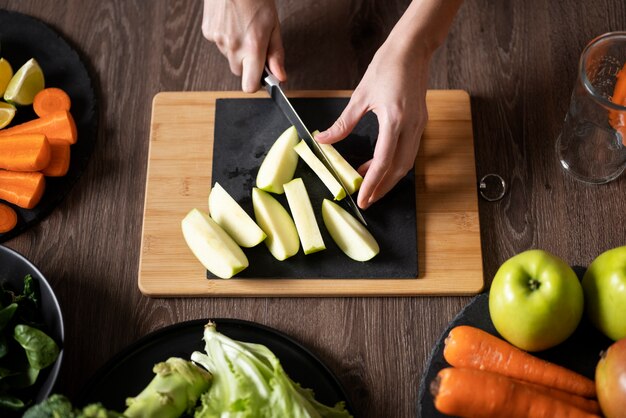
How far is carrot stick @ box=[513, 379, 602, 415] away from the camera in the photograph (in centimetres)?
133

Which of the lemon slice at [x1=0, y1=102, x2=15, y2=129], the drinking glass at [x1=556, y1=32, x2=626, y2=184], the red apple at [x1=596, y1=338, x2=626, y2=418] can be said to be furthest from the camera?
the lemon slice at [x1=0, y1=102, x2=15, y2=129]

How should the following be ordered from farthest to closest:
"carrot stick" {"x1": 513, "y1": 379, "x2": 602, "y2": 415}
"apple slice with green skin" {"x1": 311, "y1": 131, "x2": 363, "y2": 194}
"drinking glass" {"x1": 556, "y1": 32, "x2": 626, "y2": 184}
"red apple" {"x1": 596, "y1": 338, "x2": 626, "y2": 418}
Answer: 1. "apple slice with green skin" {"x1": 311, "y1": 131, "x2": 363, "y2": 194}
2. "drinking glass" {"x1": 556, "y1": 32, "x2": 626, "y2": 184}
3. "carrot stick" {"x1": 513, "y1": 379, "x2": 602, "y2": 415}
4. "red apple" {"x1": 596, "y1": 338, "x2": 626, "y2": 418}

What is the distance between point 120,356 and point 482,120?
1.02 metres

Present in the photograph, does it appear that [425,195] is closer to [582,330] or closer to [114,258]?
[582,330]

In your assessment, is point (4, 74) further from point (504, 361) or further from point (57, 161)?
point (504, 361)

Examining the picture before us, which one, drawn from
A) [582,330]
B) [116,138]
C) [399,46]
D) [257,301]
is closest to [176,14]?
[116,138]

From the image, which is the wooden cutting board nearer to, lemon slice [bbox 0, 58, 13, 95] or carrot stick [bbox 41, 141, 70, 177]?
carrot stick [bbox 41, 141, 70, 177]

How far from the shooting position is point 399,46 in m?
1.53

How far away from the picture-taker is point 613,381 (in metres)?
1.24

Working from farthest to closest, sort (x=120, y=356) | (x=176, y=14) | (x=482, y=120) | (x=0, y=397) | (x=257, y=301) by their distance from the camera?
(x=176, y=14) → (x=482, y=120) → (x=257, y=301) → (x=120, y=356) → (x=0, y=397)

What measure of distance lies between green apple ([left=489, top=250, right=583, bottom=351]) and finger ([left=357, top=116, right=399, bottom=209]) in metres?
0.34

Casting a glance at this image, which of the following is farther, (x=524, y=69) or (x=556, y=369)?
(x=524, y=69)

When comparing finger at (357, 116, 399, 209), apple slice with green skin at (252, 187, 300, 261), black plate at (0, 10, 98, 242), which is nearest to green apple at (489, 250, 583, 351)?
finger at (357, 116, 399, 209)

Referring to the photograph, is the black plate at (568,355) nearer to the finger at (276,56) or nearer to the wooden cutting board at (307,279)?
the wooden cutting board at (307,279)
